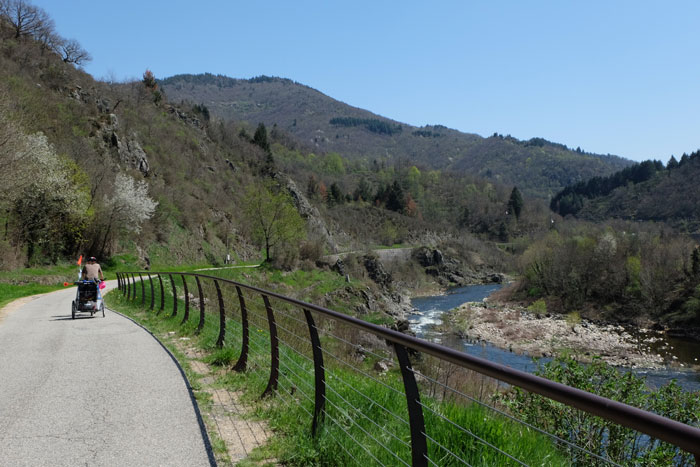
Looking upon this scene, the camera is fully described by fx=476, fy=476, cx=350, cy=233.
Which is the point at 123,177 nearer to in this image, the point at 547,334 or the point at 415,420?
the point at 547,334

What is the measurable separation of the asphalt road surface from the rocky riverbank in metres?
30.6

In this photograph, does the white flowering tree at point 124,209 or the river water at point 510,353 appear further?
the white flowering tree at point 124,209

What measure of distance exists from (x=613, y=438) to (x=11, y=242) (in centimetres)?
3453

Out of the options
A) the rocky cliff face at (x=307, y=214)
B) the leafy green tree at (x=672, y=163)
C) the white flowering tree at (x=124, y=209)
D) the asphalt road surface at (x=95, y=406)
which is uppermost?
the leafy green tree at (x=672, y=163)

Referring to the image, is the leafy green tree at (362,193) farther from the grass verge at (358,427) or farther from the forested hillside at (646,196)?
the grass verge at (358,427)

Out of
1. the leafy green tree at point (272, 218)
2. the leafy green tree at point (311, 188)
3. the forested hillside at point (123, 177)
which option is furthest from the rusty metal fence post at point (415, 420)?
the leafy green tree at point (311, 188)

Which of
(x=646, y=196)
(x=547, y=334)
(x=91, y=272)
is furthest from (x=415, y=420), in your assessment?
(x=646, y=196)

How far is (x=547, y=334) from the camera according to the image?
4281 centimetres

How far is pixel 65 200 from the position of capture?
32.7 metres

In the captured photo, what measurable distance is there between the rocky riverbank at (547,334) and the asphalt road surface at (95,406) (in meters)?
30.6

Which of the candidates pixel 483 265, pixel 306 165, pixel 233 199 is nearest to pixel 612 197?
pixel 483 265

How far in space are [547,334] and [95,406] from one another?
142ft

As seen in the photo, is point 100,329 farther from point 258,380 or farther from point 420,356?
point 420,356

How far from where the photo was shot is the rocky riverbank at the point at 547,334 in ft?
116
